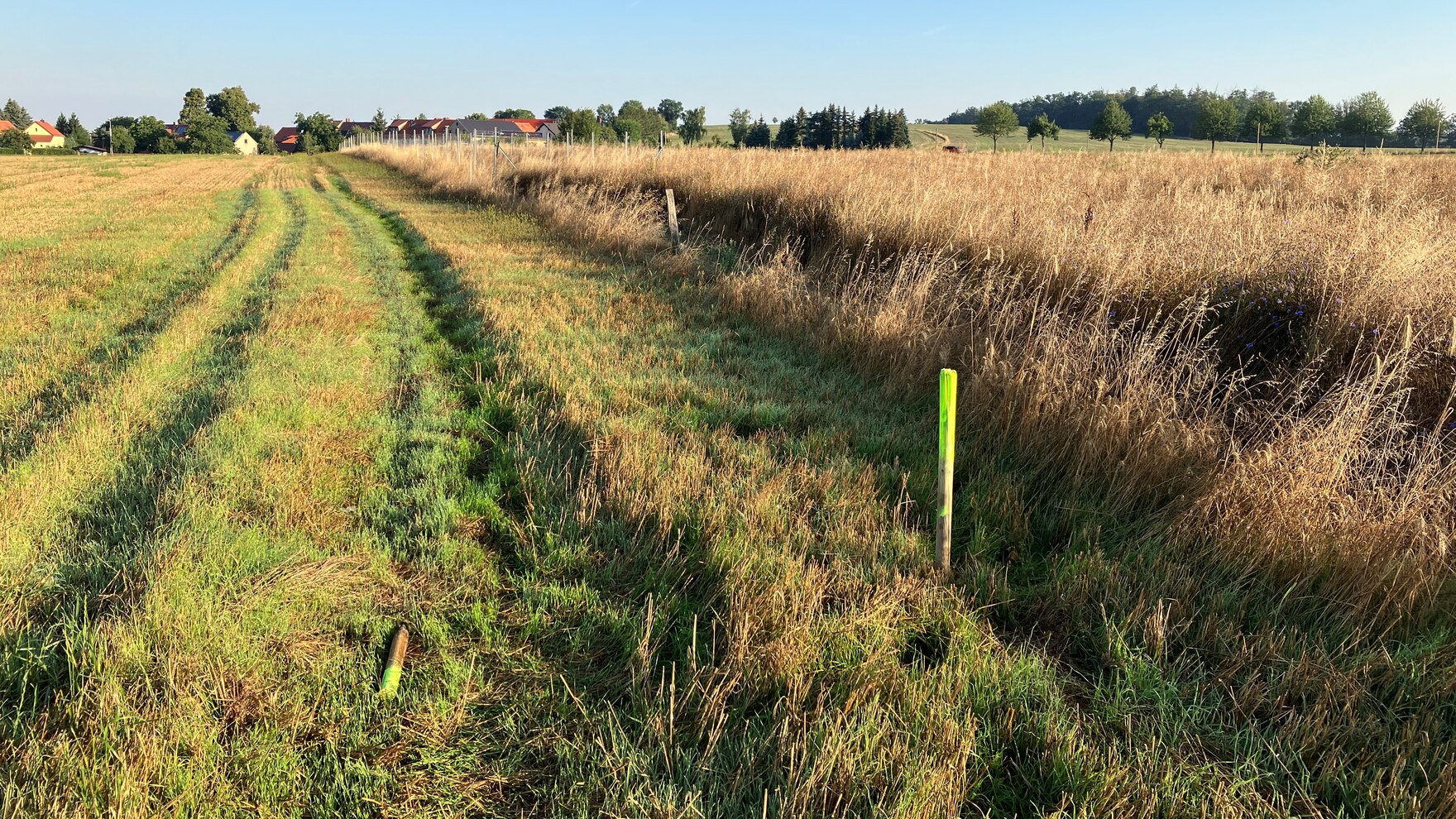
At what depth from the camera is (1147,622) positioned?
2.73 m

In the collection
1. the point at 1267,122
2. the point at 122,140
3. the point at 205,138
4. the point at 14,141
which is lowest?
the point at 1267,122

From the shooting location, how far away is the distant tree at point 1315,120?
185ft

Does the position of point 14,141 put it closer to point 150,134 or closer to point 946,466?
point 150,134

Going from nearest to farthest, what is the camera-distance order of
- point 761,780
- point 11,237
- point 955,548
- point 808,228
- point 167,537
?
point 761,780, point 167,537, point 955,548, point 808,228, point 11,237

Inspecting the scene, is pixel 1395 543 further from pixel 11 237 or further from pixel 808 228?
pixel 11 237

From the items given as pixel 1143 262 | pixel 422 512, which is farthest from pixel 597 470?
pixel 1143 262

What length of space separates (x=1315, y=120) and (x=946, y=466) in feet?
238

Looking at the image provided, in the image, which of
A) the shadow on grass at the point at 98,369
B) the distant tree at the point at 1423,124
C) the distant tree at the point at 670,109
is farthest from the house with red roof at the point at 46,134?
the distant tree at the point at 1423,124

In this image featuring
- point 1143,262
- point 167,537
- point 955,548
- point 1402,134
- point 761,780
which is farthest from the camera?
point 1402,134

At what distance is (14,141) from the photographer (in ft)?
257

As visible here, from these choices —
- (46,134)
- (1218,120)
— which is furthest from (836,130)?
(46,134)

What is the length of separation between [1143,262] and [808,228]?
5.28m

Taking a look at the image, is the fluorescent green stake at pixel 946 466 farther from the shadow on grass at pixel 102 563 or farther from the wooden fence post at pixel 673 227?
the wooden fence post at pixel 673 227

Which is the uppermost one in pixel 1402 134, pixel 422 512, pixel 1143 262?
pixel 1402 134
